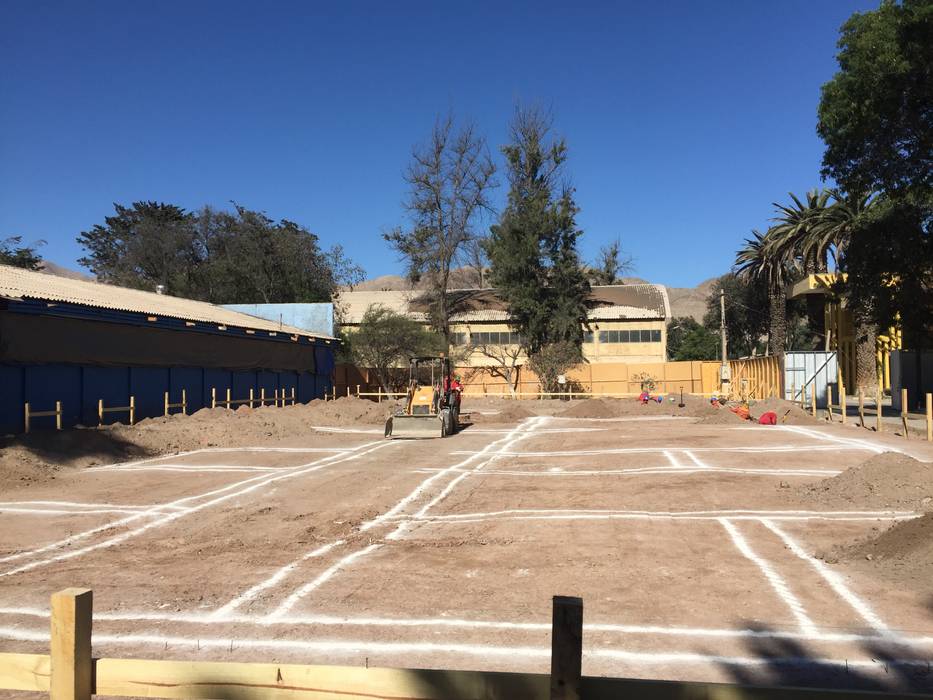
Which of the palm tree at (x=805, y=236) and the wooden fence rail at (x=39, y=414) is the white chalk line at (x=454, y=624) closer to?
the wooden fence rail at (x=39, y=414)

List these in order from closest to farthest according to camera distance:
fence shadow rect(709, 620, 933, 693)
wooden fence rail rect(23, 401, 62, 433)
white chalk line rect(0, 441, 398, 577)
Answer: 1. fence shadow rect(709, 620, 933, 693)
2. white chalk line rect(0, 441, 398, 577)
3. wooden fence rail rect(23, 401, 62, 433)

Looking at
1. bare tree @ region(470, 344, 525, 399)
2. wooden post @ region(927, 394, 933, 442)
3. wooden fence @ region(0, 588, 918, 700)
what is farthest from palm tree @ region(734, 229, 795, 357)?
wooden fence @ region(0, 588, 918, 700)

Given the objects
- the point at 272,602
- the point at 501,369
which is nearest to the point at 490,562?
the point at 272,602

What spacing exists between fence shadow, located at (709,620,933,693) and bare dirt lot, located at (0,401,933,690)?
0.02 m

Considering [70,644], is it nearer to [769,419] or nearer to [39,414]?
[39,414]

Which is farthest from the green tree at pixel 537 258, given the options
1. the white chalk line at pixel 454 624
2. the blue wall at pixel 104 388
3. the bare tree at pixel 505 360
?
the white chalk line at pixel 454 624

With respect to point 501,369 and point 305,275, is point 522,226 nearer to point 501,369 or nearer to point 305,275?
point 501,369

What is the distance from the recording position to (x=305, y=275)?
62.0 metres

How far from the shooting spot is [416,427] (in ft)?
78.0

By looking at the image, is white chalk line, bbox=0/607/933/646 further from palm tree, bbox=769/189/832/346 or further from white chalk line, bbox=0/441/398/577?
palm tree, bbox=769/189/832/346

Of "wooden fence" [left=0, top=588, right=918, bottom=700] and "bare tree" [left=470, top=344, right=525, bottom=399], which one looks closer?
"wooden fence" [left=0, top=588, right=918, bottom=700]

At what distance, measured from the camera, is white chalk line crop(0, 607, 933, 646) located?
584cm

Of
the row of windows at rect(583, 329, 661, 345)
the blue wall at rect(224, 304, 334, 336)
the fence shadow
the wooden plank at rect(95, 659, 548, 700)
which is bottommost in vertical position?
the fence shadow

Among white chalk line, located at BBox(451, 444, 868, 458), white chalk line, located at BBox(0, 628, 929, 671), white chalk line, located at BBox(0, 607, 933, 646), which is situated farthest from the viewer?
white chalk line, located at BBox(451, 444, 868, 458)
